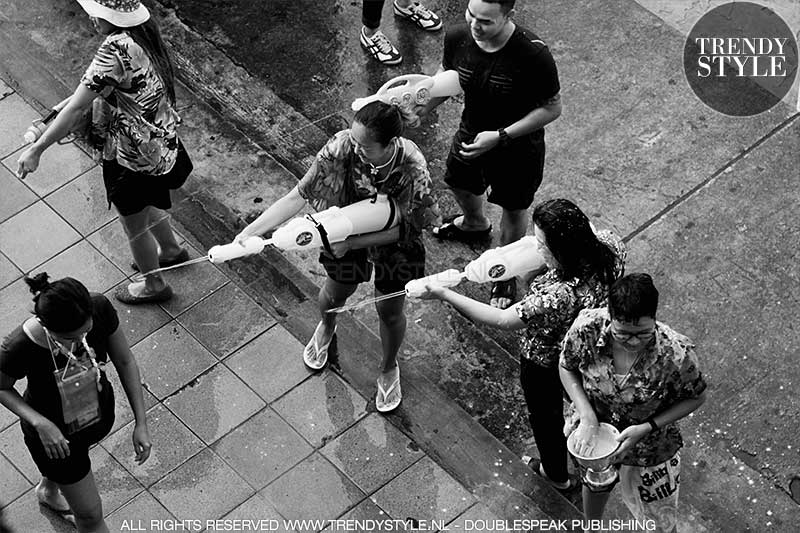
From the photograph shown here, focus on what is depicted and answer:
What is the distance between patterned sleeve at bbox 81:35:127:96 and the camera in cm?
564

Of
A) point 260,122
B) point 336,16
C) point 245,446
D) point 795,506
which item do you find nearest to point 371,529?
point 245,446

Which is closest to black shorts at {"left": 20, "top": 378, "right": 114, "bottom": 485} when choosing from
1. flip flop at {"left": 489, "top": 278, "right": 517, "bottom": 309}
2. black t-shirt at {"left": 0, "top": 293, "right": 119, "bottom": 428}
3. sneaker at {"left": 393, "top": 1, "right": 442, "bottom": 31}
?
black t-shirt at {"left": 0, "top": 293, "right": 119, "bottom": 428}

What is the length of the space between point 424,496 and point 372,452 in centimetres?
35

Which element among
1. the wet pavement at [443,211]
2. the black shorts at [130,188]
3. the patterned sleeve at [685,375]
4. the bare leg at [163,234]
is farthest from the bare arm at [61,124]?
the patterned sleeve at [685,375]

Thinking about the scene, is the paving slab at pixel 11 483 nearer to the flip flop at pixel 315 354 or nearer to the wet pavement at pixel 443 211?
the wet pavement at pixel 443 211

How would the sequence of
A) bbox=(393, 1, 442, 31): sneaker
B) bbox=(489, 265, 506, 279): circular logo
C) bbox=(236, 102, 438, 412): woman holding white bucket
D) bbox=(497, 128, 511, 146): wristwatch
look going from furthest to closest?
bbox=(393, 1, 442, 31): sneaker, bbox=(497, 128, 511, 146): wristwatch, bbox=(489, 265, 506, 279): circular logo, bbox=(236, 102, 438, 412): woman holding white bucket

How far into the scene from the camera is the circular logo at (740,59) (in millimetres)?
7691

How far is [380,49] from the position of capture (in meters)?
8.02

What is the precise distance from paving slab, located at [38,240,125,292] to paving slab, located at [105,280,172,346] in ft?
0.42

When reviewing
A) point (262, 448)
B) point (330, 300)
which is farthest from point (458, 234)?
→ point (262, 448)

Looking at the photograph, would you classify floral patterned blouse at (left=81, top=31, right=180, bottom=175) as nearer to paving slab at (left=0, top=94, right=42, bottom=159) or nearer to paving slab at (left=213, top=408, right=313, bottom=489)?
paving slab at (left=213, top=408, right=313, bottom=489)

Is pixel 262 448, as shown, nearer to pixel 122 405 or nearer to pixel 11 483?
pixel 122 405

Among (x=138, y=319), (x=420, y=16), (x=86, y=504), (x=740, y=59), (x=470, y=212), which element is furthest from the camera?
(x=420, y=16)

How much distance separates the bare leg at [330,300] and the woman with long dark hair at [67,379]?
4.03ft
